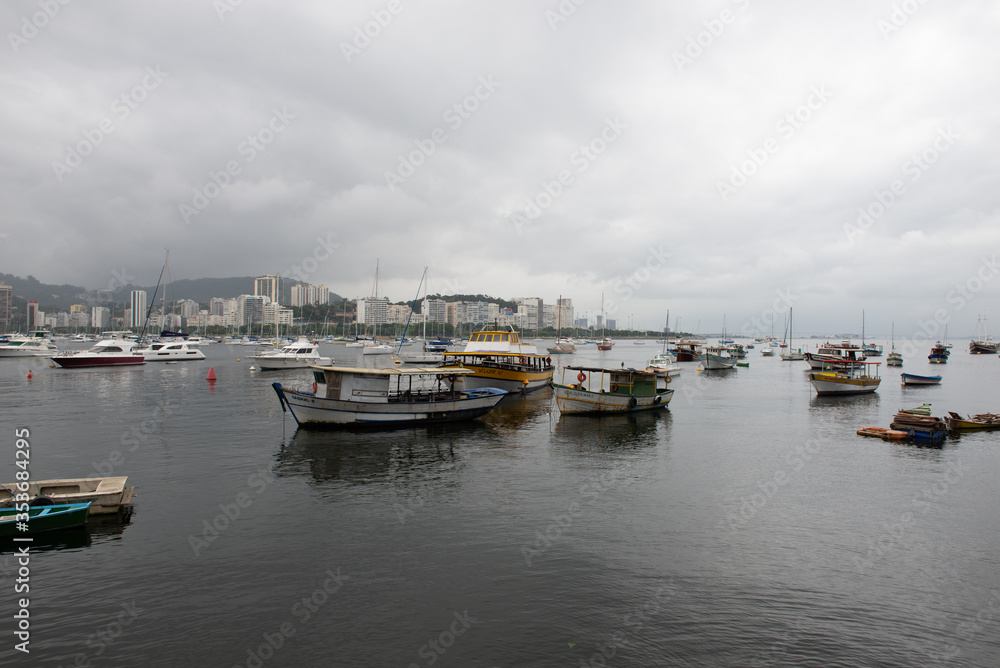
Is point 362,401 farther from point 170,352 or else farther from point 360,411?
point 170,352

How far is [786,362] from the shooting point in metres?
110

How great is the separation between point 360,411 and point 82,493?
14.5 meters

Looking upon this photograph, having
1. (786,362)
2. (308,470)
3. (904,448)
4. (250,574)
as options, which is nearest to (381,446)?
(308,470)

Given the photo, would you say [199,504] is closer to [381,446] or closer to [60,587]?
[60,587]

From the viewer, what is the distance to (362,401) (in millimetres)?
29531

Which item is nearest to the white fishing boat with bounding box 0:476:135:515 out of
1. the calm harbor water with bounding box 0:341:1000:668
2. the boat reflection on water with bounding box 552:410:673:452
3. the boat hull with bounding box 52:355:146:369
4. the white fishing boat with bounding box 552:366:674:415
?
the calm harbor water with bounding box 0:341:1000:668

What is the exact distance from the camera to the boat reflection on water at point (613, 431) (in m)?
27.9

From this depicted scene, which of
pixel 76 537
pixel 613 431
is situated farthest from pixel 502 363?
pixel 76 537

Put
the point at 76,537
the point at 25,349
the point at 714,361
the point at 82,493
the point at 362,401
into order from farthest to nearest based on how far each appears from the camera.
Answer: the point at 25,349 < the point at 714,361 < the point at 362,401 < the point at 82,493 < the point at 76,537

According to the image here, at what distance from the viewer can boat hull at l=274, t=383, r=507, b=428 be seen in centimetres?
2920

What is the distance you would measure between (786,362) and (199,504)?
116123 millimetres

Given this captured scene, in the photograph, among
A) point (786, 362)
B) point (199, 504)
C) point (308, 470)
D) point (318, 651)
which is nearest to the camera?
point (318, 651)

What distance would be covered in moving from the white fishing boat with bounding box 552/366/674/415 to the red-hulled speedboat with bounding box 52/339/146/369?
64201mm

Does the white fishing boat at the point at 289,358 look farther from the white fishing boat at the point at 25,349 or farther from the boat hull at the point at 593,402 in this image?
the white fishing boat at the point at 25,349
